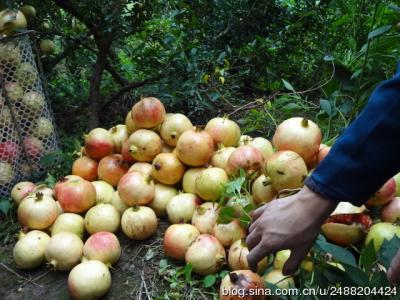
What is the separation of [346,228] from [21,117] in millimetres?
1745

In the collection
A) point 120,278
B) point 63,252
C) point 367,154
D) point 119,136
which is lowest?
point 120,278

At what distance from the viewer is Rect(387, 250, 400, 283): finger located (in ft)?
3.04

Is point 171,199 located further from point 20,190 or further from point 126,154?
point 20,190

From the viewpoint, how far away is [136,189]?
189cm

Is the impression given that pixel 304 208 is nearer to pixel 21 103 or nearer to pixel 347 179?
pixel 347 179

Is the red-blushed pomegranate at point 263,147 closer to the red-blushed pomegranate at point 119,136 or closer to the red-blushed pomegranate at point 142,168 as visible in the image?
the red-blushed pomegranate at point 142,168

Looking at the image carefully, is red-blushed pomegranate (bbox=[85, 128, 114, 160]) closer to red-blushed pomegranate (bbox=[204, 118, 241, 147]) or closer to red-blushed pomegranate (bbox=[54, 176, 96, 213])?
red-blushed pomegranate (bbox=[54, 176, 96, 213])

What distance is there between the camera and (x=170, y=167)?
1.96 m

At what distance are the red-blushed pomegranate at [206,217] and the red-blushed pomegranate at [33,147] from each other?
1.07 metres

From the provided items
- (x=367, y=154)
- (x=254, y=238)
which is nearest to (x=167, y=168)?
(x=254, y=238)

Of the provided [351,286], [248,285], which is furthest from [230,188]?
[351,286]

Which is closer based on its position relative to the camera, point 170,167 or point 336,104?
point 170,167

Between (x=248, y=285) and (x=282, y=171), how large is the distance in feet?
1.36

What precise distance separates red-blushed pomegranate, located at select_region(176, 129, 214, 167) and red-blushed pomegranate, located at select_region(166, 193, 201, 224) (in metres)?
0.17
